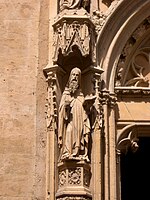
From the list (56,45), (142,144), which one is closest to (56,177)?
(56,45)

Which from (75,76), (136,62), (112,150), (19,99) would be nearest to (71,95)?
(75,76)

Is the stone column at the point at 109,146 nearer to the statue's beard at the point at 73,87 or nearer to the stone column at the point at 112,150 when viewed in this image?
the stone column at the point at 112,150

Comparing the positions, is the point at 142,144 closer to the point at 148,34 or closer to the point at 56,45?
the point at 148,34

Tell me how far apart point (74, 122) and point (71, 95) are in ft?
1.43

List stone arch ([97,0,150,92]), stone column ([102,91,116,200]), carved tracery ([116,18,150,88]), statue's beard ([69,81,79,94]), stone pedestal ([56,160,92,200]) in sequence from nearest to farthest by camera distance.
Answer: stone pedestal ([56,160,92,200]) → stone column ([102,91,116,200]) → statue's beard ([69,81,79,94]) → stone arch ([97,0,150,92]) → carved tracery ([116,18,150,88])

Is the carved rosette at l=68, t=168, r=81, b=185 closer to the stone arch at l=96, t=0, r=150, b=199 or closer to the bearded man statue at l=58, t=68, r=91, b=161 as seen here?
the bearded man statue at l=58, t=68, r=91, b=161

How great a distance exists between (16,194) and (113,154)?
1.45m

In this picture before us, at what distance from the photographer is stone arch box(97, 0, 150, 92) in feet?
31.0

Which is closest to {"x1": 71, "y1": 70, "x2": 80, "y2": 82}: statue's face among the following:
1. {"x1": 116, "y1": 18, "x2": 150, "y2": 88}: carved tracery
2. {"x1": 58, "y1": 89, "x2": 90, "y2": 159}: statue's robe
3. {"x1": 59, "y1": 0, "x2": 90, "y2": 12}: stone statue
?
{"x1": 58, "y1": 89, "x2": 90, "y2": 159}: statue's robe

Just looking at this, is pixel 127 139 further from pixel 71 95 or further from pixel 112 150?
pixel 71 95

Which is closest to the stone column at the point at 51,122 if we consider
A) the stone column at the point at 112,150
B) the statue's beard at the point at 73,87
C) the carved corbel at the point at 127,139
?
the statue's beard at the point at 73,87

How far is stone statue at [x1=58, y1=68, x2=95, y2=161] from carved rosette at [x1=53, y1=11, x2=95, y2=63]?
31 cm

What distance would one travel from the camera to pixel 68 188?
8461mm

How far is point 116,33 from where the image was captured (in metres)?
9.62
